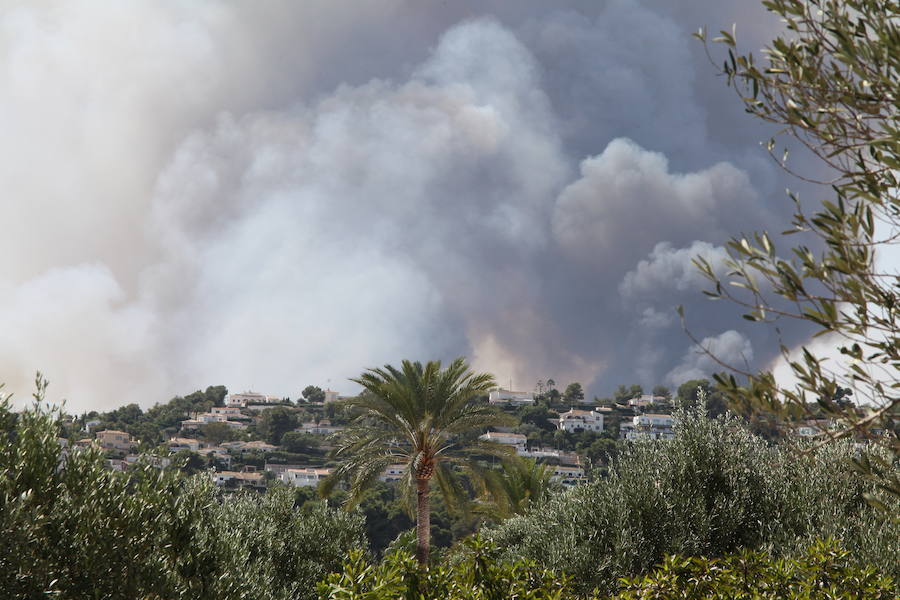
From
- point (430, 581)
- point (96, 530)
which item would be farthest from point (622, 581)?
point (96, 530)

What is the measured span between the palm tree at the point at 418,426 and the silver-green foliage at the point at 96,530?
41.6ft

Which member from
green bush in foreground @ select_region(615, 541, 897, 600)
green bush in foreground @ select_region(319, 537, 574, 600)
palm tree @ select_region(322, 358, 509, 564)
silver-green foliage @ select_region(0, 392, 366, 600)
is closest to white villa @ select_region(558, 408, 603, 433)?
palm tree @ select_region(322, 358, 509, 564)

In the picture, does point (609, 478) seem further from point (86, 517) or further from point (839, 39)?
point (839, 39)

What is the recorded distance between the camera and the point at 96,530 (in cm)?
660

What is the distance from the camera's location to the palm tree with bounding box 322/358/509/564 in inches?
855

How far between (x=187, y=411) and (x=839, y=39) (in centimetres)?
15053

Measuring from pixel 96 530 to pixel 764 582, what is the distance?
6.69m

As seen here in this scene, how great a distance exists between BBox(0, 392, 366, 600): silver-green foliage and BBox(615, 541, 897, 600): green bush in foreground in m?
4.71

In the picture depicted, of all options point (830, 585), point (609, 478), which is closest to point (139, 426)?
point (609, 478)

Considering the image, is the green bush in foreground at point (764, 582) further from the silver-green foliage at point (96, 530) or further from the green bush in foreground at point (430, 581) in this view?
the silver-green foliage at point (96, 530)

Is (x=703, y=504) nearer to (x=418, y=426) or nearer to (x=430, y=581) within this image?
(x=430, y=581)

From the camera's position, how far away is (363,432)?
893 inches

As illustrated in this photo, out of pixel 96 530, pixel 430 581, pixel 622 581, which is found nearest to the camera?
pixel 430 581

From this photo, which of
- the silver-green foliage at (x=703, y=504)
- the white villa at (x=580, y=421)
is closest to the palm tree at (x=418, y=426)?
the silver-green foliage at (x=703, y=504)
